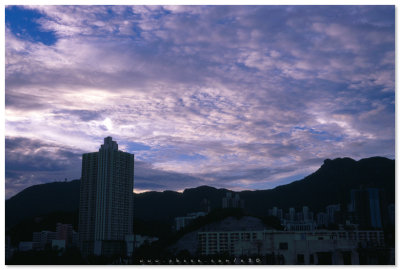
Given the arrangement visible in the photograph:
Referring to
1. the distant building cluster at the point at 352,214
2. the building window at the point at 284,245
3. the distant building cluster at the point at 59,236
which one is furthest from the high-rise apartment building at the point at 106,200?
the building window at the point at 284,245

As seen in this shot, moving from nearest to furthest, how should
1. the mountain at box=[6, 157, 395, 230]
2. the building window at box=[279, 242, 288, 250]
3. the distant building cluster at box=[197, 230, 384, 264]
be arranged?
the distant building cluster at box=[197, 230, 384, 264] → the building window at box=[279, 242, 288, 250] → the mountain at box=[6, 157, 395, 230]

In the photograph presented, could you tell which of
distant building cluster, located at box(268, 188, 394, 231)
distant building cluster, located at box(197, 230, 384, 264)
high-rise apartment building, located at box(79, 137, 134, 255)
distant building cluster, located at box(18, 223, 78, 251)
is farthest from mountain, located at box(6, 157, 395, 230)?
distant building cluster, located at box(197, 230, 384, 264)

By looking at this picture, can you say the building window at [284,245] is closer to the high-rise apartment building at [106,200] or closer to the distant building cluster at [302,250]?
the distant building cluster at [302,250]

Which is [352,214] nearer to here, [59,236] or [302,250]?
[302,250]

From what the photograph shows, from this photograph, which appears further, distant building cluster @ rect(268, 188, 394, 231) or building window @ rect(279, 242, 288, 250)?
distant building cluster @ rect(268, 188, 394, 231)

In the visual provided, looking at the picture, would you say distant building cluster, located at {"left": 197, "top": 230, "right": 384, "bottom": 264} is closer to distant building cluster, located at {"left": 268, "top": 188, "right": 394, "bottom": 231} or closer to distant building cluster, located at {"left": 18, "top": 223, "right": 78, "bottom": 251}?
distant building cluster, located at {"left": 268, "top": 188, "right": 394, "bottom": 231}

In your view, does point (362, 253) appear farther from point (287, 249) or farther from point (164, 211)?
point (164, 211)

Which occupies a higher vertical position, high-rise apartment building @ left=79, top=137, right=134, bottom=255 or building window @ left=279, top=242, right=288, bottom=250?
high-rise apartment building @ left=79, top=137, right=134, bottom=255

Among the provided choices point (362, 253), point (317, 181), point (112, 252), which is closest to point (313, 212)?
point (317, 181)
